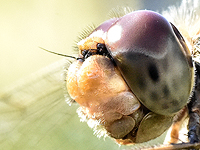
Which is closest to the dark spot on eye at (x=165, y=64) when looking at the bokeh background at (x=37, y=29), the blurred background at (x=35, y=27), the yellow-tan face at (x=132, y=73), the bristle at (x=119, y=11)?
the yellow-tan face at (x=132, y=73)

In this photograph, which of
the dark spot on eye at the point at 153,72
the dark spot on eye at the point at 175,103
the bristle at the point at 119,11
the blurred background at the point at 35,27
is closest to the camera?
the dark spot on eye at the point at 153,72

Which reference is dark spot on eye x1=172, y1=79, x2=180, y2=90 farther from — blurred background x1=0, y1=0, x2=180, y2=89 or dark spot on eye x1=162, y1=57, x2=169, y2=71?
blurred background x1=0, y1=0, x2=180, y2=89

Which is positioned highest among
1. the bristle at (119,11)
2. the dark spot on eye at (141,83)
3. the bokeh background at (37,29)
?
the bristle at (119,11)

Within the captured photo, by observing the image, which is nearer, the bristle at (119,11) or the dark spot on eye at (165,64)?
the dark spot on eye at (165,64)

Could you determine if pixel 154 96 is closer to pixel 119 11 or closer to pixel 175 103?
pixel 175 103

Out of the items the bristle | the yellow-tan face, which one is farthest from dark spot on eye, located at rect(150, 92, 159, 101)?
the bristle

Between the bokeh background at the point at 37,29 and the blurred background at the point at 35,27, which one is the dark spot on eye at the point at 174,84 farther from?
the blurred background at the point at 35,27
